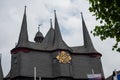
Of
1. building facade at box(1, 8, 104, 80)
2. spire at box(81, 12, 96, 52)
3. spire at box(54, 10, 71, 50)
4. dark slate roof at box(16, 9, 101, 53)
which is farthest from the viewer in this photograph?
spire at box(81, 12, 96, 52)

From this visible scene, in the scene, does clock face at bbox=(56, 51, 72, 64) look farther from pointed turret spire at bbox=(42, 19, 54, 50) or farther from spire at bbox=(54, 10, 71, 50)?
pointed turret spire at bbox=(42, 19, 54, 50)

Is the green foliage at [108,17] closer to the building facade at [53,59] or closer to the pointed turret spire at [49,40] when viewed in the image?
the building facade at [53,59]

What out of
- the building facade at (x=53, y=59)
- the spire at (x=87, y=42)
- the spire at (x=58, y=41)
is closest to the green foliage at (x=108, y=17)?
the building facade at (x=53, y=59)

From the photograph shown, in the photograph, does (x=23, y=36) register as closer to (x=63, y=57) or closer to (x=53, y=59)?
(x=53, y=59)

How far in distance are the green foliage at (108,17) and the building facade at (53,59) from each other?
3881 centimetres

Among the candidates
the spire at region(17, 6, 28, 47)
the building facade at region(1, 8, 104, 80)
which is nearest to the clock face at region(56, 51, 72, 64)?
the building facade at region(1, 8, 104, 80)

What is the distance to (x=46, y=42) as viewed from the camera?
62.4 m

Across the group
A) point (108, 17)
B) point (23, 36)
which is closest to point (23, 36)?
point (23, 36)

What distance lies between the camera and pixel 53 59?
57.7 m

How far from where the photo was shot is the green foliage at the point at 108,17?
1565cm

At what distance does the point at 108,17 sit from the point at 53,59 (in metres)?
42.2

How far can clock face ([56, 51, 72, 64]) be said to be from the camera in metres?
56.4

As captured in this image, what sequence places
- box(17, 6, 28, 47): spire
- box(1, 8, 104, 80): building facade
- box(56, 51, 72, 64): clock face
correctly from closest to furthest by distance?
1. box(1, 8, 104, 80): building facade
2. box(56, 51, 72, 64): clock face
3. box(17, 6, 28, 47): spire

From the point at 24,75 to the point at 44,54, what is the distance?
6.89 m
